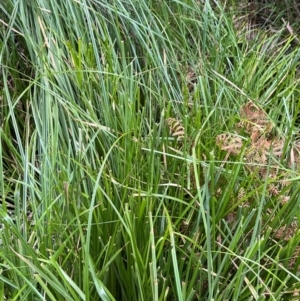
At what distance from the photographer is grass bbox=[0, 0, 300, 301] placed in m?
0.85

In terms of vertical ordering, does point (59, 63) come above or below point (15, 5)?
below

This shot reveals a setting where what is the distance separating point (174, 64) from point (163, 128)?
1.27 ft

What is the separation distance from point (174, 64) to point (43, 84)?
1.37ft

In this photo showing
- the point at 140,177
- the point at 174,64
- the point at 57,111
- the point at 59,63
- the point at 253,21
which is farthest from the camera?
the point at 253,21

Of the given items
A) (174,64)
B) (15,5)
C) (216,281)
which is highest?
(15,5)

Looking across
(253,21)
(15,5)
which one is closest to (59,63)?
(15,5)

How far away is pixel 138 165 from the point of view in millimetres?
1046

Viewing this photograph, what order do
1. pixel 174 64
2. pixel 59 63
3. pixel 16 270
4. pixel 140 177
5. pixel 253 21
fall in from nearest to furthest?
1. pixel 16 270
2. pixel 140 177
3. pixel 59 63
4. pixel 174 64
5. pixel 253 21

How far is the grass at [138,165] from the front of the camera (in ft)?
2.81

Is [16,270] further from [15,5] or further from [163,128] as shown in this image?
[15,5]

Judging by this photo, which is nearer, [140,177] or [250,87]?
[140,177]

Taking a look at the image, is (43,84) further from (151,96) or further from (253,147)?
(253,147)

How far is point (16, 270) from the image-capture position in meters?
0.78

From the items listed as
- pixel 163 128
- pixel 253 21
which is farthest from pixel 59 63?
pixel 253 21
